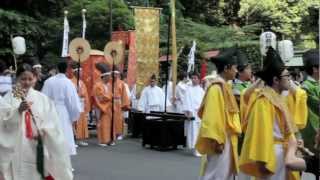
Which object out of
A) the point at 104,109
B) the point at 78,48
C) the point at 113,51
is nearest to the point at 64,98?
the point at 104,109

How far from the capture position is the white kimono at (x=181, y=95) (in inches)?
524

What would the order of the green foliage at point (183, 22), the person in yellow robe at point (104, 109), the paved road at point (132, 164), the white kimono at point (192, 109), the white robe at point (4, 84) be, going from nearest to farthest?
the white robe at point (4, 84) → the paved road at point (132, 164) → the white kimono at point (192, 109) → the person in yellow robe at point (104, 109) → the green foliage at point (183, 22)

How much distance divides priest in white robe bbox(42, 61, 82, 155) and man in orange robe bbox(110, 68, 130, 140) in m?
4.01

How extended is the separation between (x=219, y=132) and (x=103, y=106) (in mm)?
8082

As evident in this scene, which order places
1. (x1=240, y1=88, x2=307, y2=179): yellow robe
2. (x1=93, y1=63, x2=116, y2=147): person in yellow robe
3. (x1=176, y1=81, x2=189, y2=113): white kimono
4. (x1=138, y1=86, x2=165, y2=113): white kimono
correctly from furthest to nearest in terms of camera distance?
(x1=138, y1=86, x2=165, y2=113): white kimono, (x1=93, y1=63, x2=116, y2=147): person in yellow robe, (x1=176, y1=81, x2=189, y2=113): white kimono, (x1=240, y1=88, x2=307, y2=179): yellow robe

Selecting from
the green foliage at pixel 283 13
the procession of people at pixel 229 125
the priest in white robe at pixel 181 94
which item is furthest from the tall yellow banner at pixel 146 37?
the green foliage at pixel 283 13

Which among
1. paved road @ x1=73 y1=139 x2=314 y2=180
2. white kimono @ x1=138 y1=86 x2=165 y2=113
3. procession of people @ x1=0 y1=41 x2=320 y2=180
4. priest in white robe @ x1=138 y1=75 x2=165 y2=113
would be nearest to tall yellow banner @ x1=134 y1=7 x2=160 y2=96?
priest in white robe @ x1=138 y1=75 x2=165 y2=113

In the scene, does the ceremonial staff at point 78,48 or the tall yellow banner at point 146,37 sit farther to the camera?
the tall yellow banner at point 146,37

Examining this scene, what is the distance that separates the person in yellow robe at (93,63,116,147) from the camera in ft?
45.3

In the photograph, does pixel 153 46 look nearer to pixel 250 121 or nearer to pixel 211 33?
pixel 250 121

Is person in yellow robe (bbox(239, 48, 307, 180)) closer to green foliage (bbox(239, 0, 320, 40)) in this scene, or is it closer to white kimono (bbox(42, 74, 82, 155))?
white kimono (bbox(42, 74, 82, 155))

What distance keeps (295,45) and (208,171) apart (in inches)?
1004

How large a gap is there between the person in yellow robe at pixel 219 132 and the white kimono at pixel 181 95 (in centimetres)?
672

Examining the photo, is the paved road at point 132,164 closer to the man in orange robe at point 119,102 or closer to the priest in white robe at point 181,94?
the man in orange robe at point 119,102
